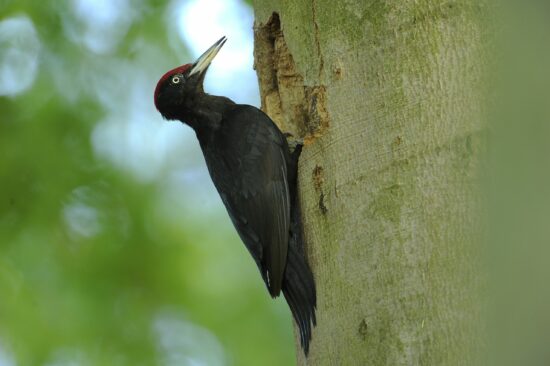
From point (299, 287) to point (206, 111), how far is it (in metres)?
1.82

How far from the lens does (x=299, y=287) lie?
342 centimetres

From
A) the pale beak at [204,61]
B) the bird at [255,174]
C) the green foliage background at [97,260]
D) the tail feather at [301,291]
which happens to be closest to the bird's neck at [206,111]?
the bird at [255,174]

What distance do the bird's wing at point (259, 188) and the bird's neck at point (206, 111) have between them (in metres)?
0.19

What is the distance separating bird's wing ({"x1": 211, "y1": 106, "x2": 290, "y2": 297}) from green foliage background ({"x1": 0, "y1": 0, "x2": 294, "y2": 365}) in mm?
875

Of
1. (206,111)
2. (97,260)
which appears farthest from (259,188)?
(97,260)

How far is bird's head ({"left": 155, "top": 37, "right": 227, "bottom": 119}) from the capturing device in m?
5.05

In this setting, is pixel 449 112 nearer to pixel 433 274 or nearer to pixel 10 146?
pixel 433 274

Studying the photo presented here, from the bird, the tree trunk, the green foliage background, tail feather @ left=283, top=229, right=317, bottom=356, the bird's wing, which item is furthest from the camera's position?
the green foliage background

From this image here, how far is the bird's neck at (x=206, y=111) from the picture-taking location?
488cm

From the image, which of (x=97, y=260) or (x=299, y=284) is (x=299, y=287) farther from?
(x=97, y=260)

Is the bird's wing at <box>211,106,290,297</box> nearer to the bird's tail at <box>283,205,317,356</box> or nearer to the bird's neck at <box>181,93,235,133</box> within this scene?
the bird's tail at <box>283,205,317,356</box>

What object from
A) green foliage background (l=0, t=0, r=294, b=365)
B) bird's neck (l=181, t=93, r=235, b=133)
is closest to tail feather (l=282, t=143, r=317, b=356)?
bird's neck (l=181, t=93, r=235, b=133)

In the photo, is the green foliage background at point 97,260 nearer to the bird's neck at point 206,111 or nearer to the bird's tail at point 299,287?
the bird's neck at point 206,111

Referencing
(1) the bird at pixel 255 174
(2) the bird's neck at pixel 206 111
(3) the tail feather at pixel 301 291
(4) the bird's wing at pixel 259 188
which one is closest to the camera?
(3) the tail feather at pixel 301 291
